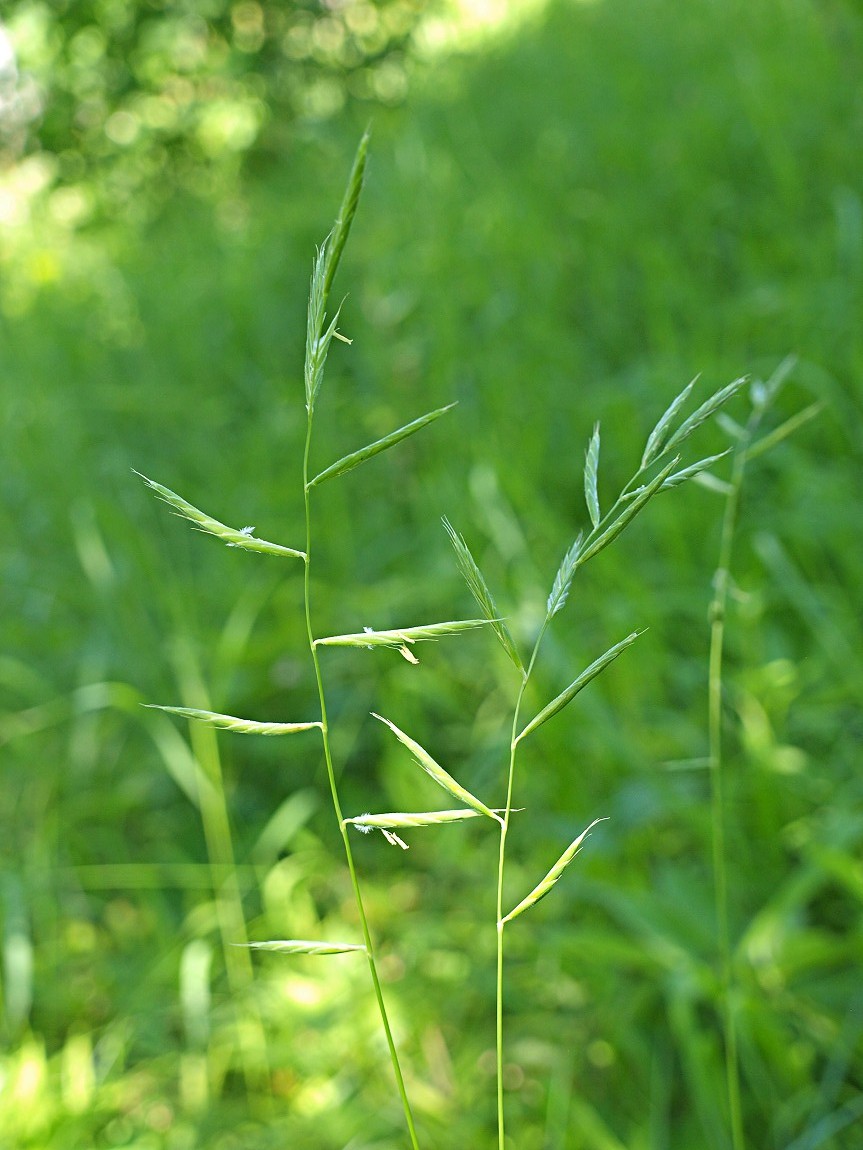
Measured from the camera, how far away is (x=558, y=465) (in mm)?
2180

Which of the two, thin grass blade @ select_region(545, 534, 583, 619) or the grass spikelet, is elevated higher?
the grass spikelet

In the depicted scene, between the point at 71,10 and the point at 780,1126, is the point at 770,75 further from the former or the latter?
the point at 71,10

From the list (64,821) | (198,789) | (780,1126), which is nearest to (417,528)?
(198,789)

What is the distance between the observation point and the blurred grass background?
1.35 metres

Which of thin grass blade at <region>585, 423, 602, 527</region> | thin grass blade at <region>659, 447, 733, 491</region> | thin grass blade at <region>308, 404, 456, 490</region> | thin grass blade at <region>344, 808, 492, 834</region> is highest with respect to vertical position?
thin grass blade at <region>308, 404, 456, 490</region>

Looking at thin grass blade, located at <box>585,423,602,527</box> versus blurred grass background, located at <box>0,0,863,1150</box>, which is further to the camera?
blurred grass background, located at <box>0,0,863,1150</box>

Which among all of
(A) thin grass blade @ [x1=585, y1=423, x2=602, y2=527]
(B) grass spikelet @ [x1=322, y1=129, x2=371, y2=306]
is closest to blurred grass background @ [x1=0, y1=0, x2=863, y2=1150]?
(A) thin grass blade @ [x1=585, y1=423, x2=602, y2=527]

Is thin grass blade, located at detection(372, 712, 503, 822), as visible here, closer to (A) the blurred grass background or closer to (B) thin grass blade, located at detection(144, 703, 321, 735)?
(B) thin grass blade, located at detection(144, 703, 321, 735)

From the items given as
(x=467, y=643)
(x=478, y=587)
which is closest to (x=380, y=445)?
(x=478, y=587)

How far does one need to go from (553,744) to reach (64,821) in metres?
0.91

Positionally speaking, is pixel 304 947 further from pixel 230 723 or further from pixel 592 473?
pixel 592 473

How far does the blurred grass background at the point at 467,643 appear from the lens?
1.35 metres

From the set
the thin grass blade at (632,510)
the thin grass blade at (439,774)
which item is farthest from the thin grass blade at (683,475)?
the thin grass blade at (439,774)

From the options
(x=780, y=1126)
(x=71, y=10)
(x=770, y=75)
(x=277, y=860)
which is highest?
(x=71, y=10)
